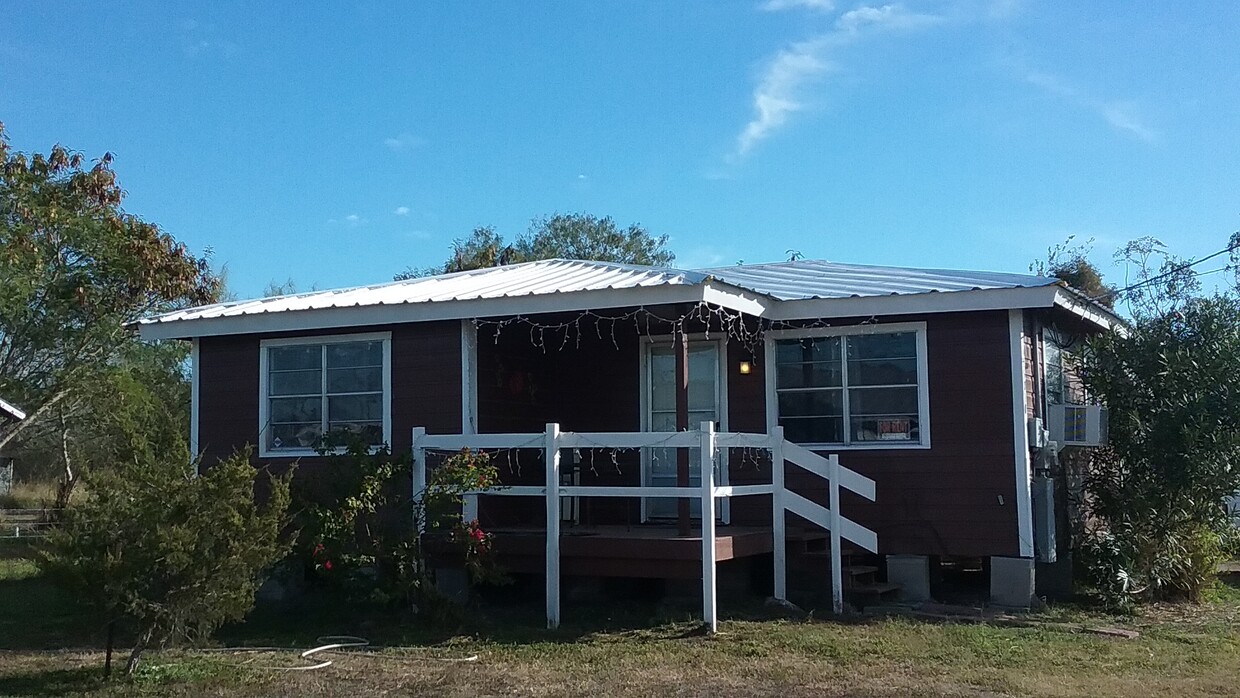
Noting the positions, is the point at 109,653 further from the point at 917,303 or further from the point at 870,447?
the point at 917,303

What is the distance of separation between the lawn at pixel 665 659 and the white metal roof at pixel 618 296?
2.70 metres

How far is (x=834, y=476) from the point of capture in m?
10.1

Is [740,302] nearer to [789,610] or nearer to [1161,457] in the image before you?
[789,610]

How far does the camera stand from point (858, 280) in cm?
1211

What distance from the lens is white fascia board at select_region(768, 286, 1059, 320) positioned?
409 inches

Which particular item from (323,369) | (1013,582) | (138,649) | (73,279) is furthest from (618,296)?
(73,279)

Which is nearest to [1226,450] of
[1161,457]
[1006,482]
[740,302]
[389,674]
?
[1161,457]

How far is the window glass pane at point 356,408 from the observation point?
11.9 m

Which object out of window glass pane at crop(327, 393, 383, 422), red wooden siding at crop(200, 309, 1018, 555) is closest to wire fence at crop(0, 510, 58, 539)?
window glass pane at crop(327, 393, 383, 422)

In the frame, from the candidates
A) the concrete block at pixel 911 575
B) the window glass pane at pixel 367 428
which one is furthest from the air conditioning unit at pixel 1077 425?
the window glass pane at pixel 367 428

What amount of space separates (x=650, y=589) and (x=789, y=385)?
2411mm

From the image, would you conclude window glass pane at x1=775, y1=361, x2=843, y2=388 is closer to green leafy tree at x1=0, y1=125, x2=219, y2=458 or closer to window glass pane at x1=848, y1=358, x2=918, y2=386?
window glass pane at x1=848, y1=358, x2=918, y2=386

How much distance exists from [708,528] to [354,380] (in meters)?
4.56

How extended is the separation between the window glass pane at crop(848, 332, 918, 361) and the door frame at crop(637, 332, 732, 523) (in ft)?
4.24
